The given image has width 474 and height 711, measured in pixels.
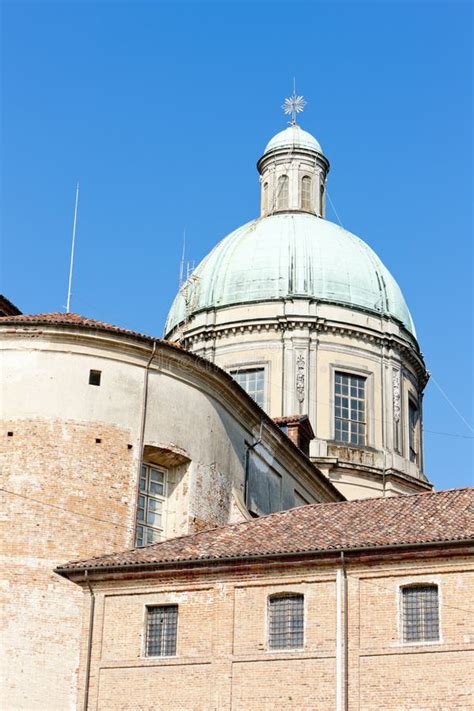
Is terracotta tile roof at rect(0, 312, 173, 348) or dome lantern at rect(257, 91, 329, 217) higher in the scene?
dome lantern at rect(257, 91, 329, 217)

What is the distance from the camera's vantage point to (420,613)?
24.7 m

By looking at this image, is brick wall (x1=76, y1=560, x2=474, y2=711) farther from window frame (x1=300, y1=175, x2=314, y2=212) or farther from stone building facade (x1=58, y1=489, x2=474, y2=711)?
window frame (x1=300, y1=175, x2=314, y2=212)

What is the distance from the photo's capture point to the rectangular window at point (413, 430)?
51.1 metres

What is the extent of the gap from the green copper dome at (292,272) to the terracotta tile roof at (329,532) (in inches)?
849

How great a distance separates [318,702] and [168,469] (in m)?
9.73

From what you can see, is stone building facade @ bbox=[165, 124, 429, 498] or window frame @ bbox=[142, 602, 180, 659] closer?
window frame @ bbox=[142, 602, 180, 659]

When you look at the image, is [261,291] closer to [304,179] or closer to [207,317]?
[207,317]

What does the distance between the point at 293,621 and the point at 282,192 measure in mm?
31658

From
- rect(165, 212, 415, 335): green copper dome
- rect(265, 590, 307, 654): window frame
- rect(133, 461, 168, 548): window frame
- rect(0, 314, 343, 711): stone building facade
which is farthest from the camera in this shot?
rect(165, 212, 415, 335): green copper dome

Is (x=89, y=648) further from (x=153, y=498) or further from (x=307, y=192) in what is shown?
(x=307, y=192)

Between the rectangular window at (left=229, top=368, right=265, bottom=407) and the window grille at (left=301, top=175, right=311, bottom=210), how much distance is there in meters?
8.79

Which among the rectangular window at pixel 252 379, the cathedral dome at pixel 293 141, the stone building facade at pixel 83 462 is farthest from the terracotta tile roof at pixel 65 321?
the cathedral dome at pixel 293 141

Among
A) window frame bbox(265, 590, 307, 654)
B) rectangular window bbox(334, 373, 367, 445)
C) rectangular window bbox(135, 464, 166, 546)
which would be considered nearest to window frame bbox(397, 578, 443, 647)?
window frame bbox(265, 590, 307, 654)

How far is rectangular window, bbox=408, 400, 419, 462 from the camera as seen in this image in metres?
51.1
